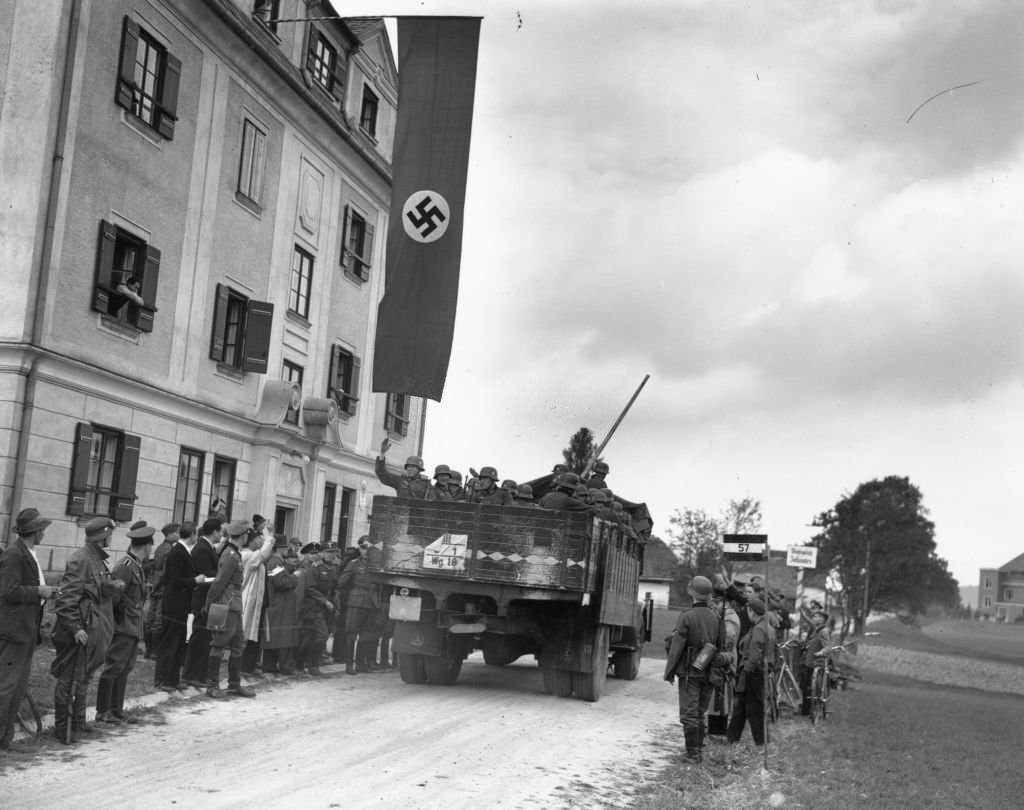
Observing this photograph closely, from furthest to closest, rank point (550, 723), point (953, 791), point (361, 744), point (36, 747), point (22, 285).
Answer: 1. point (22, 285)
2. point (550, 723)
3. point (953, 791)
4. point (361, 744)
5. point (36, 747)

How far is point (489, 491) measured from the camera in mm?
15391

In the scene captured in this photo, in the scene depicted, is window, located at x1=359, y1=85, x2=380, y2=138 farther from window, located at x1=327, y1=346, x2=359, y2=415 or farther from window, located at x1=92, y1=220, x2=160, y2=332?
window, located at x1=92, y1=220, x2=160, y2=332

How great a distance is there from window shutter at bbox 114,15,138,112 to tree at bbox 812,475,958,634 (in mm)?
76654

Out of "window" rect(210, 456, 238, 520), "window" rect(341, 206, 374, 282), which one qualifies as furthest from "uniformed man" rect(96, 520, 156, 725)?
"window" rect(341, 206, 374, 282)

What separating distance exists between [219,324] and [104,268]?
4.39 metres

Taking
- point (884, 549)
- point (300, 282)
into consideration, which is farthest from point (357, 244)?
point (884, 549)

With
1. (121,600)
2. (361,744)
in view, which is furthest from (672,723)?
(121,600)

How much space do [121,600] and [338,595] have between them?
6.21 metres

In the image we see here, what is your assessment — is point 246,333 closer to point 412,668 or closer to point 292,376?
point 292,376

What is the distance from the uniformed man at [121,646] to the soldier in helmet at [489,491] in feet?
16.9

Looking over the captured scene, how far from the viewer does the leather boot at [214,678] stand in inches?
501

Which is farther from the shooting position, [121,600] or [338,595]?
[338,595]

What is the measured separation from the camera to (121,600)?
10648 millimetres

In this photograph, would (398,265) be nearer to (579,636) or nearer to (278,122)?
(579,636)
